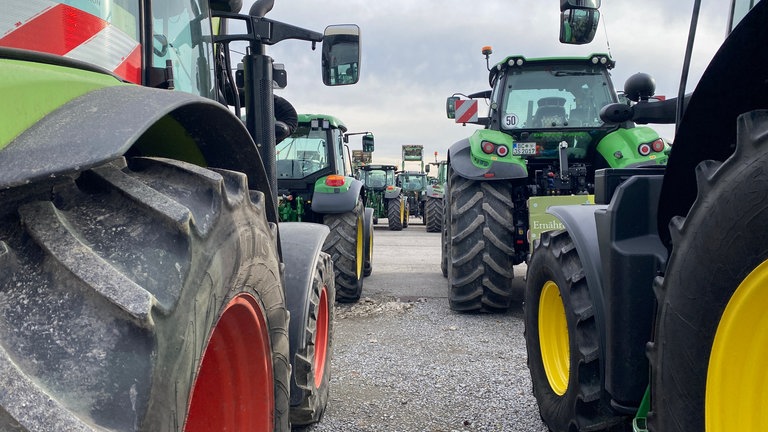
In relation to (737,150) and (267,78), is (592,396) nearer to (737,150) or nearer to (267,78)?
(737,150)

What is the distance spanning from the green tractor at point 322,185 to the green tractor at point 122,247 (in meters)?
4.36

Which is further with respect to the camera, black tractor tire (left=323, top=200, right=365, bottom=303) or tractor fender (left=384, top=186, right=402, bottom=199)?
tractor fender (left=384, top=186, right=402, bottom=199)

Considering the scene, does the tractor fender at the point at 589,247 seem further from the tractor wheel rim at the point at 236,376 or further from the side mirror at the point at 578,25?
the tractor wheel rim at the point at 236,376

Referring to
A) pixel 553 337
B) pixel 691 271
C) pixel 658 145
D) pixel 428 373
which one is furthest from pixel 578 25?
pixel 658 145

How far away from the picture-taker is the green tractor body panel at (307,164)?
Result: 6.83m

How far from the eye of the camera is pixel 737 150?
119 centimetres

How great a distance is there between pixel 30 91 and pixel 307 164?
6227mm

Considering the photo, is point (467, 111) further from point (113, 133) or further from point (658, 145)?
point (113, 133)

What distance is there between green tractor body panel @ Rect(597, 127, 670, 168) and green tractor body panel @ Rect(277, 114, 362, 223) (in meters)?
2.69

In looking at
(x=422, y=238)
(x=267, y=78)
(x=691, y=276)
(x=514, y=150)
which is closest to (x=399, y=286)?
(x=514, y=150)

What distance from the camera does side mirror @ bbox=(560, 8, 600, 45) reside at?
2.00 meters

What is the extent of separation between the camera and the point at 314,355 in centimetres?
258

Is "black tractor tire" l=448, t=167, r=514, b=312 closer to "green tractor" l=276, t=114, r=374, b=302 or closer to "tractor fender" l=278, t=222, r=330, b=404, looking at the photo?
"green tractor" l=276, t=114, r=374, b=302

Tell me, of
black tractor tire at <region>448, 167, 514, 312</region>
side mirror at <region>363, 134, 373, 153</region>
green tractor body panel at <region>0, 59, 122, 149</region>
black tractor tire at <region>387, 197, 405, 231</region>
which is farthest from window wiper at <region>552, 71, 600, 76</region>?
black tractor tire at <region>387, 197, 405, 231</region>
